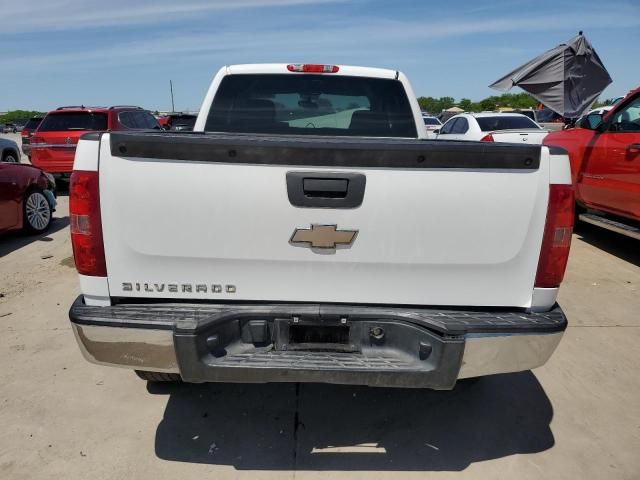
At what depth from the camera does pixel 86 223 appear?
2127 mm

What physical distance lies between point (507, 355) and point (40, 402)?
2844mm

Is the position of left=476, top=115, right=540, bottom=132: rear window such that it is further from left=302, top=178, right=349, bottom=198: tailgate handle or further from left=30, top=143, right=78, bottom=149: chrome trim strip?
left=302, top=178, right=349, bottom=198: tailgate handle

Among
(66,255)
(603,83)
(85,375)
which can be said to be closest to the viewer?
(85,375)

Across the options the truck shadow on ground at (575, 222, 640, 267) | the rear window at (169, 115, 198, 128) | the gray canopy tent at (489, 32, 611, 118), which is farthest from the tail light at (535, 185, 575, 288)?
the rear window at (169, 115, 198, 128)

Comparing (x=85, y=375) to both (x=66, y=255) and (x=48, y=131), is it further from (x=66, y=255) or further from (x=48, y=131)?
(x=48, y=131)

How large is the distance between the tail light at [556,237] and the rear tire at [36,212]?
701cm

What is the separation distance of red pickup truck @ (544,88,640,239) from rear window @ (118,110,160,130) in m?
8.83

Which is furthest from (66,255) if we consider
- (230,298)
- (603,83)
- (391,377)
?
(603,83)

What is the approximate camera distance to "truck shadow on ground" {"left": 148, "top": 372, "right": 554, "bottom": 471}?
2.61m

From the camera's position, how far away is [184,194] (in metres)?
2.09

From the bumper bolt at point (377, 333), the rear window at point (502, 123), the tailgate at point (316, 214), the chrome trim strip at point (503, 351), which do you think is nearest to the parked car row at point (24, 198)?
the tailgate at point (316, 214)

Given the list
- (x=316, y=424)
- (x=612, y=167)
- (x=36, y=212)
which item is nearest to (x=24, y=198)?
(x=36, y=212)

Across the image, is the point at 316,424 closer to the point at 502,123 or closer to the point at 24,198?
the point at 24,198

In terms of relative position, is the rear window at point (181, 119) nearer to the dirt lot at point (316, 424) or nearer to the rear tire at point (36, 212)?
the rear tire at point (36, 212)
